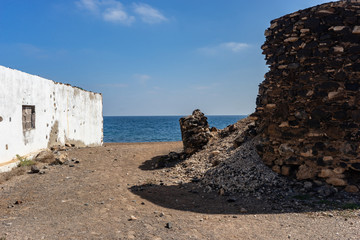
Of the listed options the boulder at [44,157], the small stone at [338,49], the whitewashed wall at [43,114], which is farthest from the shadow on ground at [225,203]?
the whitewashed wall at [43,114]

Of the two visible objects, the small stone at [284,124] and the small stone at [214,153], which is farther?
the small stone at [214,153]

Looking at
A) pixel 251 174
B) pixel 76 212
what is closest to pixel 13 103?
pixel 76 212

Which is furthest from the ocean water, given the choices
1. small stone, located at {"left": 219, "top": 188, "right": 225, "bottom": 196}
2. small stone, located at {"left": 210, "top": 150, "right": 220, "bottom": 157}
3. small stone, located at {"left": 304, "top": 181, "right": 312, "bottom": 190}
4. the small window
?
small stone, located at {"left": 304, "top": 181, "right": 312, "bottom": 190}

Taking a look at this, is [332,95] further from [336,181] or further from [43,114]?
[43,114]

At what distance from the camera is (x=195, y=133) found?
967 cm

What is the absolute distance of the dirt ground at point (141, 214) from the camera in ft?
12.6

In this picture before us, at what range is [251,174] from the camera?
6246 millimetres

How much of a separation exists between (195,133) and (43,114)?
5760 millimetres

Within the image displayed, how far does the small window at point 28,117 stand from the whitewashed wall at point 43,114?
0.14m

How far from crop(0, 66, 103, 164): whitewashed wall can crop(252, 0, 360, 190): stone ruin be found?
24.6ft

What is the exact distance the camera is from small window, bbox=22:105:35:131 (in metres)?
9.24

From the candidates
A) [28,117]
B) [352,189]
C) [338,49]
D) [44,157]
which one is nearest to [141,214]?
[352,189]

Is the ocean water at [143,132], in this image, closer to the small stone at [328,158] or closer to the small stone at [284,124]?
the small stone at [284,124]

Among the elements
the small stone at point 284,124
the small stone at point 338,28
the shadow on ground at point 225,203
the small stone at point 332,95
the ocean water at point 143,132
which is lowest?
the ocean water at point 143,132
